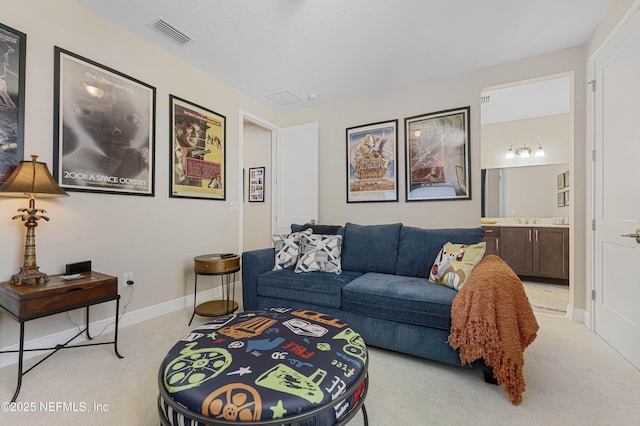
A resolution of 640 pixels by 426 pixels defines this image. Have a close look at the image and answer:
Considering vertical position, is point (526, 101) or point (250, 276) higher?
point (526, 101)

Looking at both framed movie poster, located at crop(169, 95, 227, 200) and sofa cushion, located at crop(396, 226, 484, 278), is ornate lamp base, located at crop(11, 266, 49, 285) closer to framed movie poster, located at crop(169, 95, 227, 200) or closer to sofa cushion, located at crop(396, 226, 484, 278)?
framed movie poster, located at crop(169, 95, 227, 200)

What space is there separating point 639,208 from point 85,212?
4.06 metres

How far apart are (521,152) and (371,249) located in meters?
3.74

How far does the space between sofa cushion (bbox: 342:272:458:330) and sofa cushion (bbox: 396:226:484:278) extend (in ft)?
0.53

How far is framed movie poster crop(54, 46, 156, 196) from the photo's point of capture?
6.84 ft

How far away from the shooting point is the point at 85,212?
2205mm

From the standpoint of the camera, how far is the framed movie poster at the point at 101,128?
209cm

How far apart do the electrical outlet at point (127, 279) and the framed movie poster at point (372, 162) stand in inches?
105

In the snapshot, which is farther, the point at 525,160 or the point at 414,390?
the point at 525,160

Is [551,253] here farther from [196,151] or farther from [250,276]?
[196,151]

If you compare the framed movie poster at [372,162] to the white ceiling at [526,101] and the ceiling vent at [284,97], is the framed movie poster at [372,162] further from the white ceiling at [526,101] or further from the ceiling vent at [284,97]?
the white ceiling at [526,101]

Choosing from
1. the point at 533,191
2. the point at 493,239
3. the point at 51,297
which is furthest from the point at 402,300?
the point at 533,191

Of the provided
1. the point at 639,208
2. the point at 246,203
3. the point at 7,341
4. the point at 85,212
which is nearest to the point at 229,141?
the point at 246,203

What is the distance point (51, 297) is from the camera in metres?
1.66
